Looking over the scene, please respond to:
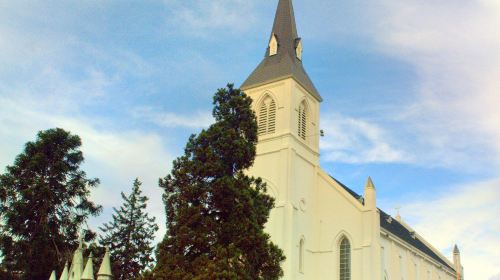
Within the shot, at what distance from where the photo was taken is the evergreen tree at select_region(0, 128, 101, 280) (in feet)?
141

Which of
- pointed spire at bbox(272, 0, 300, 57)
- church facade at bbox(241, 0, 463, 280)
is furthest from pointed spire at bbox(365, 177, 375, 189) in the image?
pointed spire at bbox(272, 0, 300, 57)

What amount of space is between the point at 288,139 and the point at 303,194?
14.2ft

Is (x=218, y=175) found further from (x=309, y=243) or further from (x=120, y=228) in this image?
(x=120, y=228)

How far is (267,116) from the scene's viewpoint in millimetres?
45500

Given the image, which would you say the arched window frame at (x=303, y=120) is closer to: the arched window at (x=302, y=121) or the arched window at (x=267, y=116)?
the arched window at (x=302, y=121)

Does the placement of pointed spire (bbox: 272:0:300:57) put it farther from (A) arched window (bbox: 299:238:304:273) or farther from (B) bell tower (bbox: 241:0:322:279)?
(A) arched window (bbox: 299:238:304:273)

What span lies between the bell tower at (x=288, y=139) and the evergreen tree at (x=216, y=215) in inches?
561

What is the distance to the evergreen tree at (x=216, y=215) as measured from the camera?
79.0 ft

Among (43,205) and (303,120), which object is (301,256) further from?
(43,205)

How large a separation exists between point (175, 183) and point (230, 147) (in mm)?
2883

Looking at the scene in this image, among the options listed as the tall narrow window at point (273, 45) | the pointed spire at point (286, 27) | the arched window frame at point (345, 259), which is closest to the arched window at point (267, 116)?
the tall narrow window at point (273, 45)

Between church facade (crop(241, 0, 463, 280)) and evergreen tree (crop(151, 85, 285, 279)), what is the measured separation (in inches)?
Result: 587

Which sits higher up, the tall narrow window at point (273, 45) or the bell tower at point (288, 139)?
the tall narrow window at point (273, 45)

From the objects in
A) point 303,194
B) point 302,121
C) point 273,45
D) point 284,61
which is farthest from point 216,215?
point 273,45
